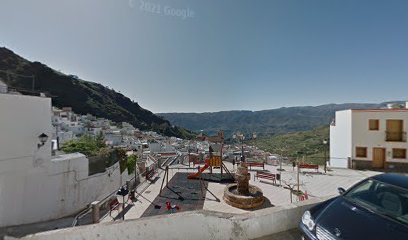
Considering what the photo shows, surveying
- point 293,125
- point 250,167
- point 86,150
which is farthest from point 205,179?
point 293,125

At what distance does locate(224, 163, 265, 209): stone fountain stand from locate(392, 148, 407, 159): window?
14.8 metres

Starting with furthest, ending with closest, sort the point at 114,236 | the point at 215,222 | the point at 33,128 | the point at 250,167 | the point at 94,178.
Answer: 1. the point at 250,167
2. the point at 94,178
3. the point at 33,128
4. the point at 215,222
5. the point at 114,236

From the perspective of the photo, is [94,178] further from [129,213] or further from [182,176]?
[182,176]

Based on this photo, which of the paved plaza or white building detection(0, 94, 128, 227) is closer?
white building detection(0, 94, 128, 227)

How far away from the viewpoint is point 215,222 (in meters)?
4.06

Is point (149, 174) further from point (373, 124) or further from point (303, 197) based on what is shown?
point (373, 124)

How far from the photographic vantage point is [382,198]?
12.7 feet

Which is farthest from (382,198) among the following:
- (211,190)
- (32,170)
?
(32,170)

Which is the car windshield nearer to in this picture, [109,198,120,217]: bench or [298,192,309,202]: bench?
[298,192,309,202]: bench

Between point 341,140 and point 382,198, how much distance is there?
22.0 m

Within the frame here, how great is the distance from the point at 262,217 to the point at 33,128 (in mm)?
11689

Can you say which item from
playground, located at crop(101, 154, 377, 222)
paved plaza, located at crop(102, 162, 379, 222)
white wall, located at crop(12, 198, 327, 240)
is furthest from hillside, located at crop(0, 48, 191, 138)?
white wall, located at crop(12, 198, 327, 240)

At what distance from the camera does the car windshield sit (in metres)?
3.48

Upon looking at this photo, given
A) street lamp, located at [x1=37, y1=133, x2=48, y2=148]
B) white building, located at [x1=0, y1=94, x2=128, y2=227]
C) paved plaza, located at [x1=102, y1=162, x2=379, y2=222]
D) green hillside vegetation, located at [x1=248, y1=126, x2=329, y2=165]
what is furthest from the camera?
green hillside vegetation, located at [x1=248, y1=126, x2=329, y2=165]
